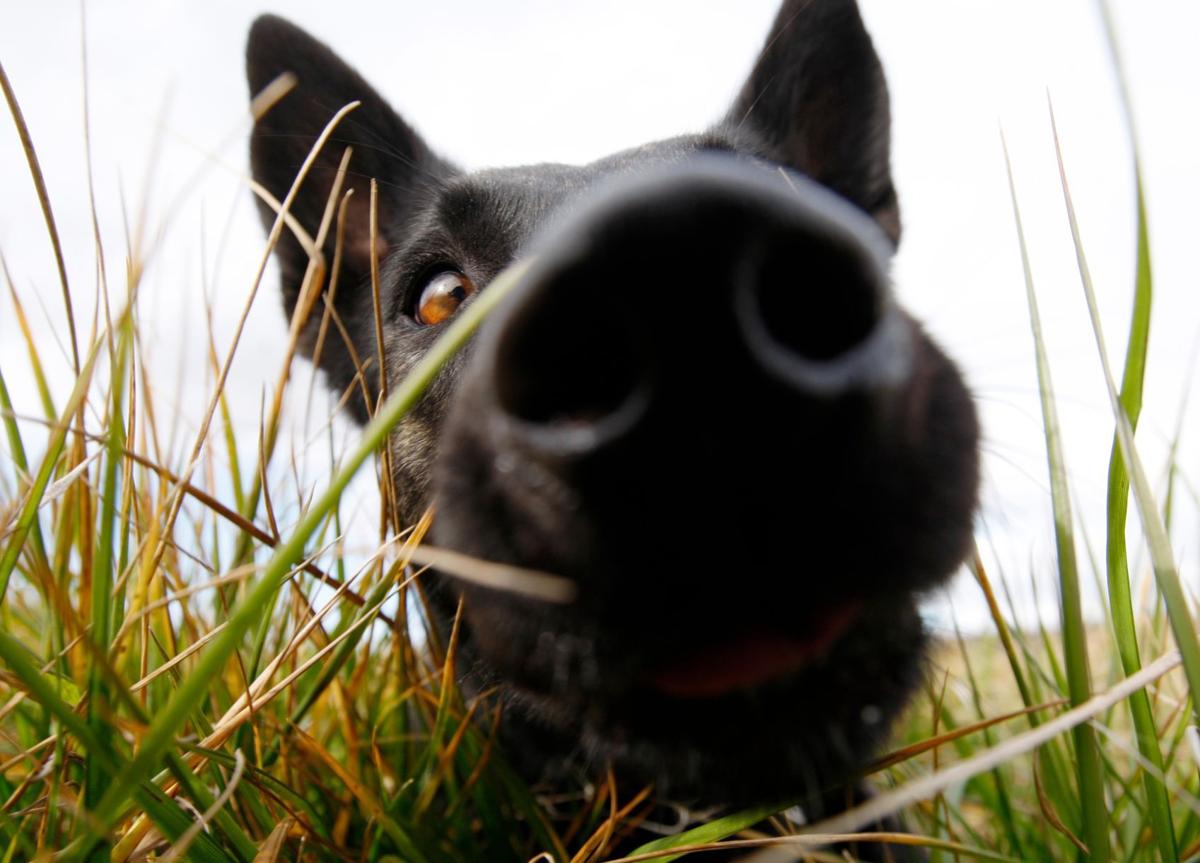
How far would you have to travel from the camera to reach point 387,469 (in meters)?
1.66

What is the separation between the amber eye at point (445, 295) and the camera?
6.44 ft

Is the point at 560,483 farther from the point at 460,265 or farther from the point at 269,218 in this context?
the point at 269,218

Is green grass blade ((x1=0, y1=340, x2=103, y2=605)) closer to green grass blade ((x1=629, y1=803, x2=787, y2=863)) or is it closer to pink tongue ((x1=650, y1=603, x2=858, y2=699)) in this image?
pink tongue ((x1=650, y1=603, x2=858, y2=699))

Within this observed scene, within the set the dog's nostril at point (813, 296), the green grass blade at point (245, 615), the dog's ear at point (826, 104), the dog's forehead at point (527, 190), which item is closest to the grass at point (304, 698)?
the green grass blade at point (245, 615)

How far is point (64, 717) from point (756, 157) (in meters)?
1.98

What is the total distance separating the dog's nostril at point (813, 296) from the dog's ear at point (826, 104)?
1.80m

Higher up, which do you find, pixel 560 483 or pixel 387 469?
pixel 560 483

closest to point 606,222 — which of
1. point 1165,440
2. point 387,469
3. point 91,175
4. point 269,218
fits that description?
point 387,469

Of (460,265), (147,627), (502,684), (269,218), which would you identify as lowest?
(502,684)

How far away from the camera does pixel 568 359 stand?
2.48ft

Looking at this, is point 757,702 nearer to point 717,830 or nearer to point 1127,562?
point 717,830

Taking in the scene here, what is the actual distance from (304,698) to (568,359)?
1265mm

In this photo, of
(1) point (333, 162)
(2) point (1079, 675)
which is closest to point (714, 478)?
(2) point (1079, 675)

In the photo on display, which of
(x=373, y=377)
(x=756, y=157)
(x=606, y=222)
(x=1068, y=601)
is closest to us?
(x=606, y=222)
